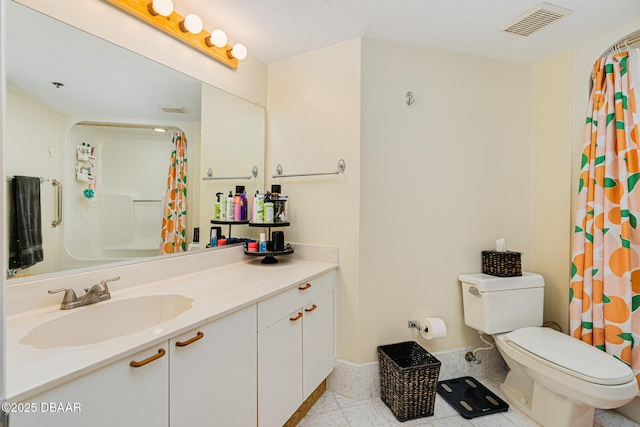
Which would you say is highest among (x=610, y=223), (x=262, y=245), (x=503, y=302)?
(x=610, y=223)

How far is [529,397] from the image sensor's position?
67.9 inches

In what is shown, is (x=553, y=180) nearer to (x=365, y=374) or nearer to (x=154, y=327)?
(x=365, y=374)

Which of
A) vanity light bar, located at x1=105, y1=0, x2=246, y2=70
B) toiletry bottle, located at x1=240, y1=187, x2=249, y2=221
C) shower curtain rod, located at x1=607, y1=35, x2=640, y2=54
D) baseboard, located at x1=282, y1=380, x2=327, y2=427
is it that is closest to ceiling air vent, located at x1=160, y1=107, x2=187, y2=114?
vanity light bar, located at x1=105, y1=0, x2=246, y2=70

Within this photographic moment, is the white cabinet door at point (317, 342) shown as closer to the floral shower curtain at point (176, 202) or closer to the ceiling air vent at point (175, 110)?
the floral shower curtain at point (176, 202)

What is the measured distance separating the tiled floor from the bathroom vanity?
211mm

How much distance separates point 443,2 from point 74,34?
1715 millimetres

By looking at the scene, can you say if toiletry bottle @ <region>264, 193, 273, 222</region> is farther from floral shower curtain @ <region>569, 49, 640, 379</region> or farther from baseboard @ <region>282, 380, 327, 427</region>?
floral shower curtain @ <region>569, 49, 640, 379</region>

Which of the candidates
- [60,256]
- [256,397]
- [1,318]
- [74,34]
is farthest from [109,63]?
[256,397]

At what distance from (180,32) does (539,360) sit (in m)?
2.55

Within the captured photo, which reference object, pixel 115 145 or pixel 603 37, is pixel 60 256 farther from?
pixel 603 37

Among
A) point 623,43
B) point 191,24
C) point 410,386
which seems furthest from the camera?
point 623,43

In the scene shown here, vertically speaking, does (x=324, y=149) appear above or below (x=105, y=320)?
above

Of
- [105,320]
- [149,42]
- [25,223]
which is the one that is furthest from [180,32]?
[105,320]

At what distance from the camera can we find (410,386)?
63.4 inches
